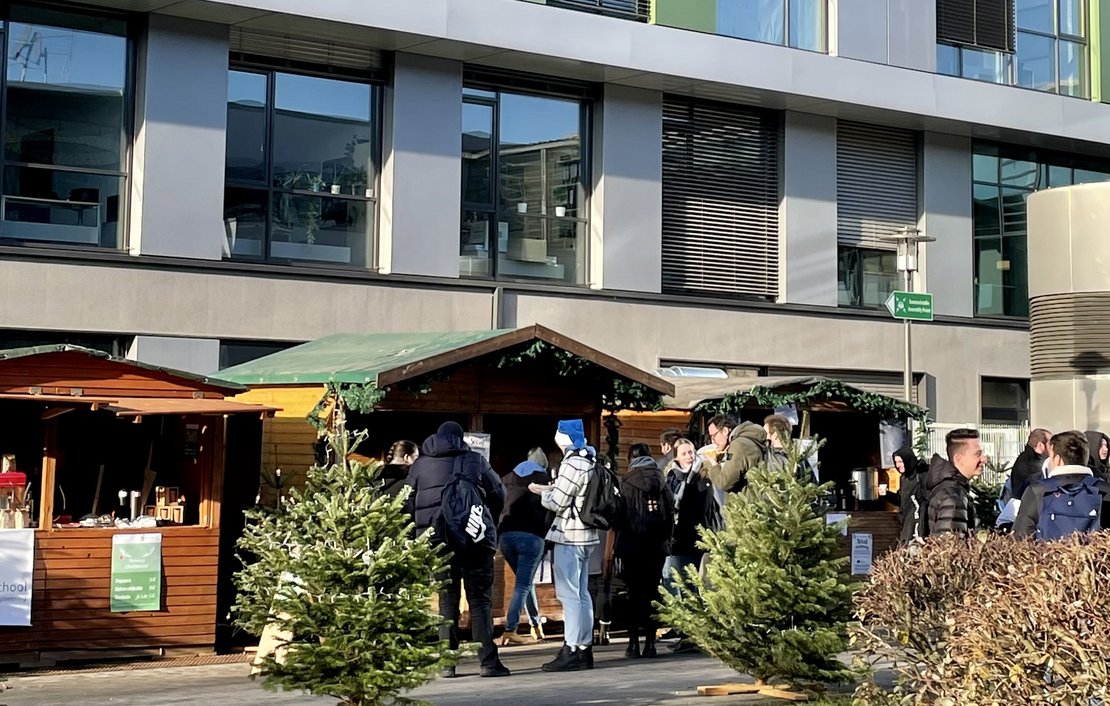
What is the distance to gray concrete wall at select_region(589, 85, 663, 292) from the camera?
23.0m

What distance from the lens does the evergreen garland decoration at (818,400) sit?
58.4 ft

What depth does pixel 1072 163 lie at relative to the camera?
2903cm

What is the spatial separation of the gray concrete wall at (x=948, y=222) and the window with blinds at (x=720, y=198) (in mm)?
3199

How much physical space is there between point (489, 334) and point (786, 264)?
35.4ft

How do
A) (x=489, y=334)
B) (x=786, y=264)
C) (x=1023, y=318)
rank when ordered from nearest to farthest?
(x=489, y=334), (x=786, y=264), (x=1023, y=318)

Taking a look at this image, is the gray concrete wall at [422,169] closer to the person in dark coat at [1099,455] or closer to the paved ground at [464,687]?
the paved ground at [464,687]

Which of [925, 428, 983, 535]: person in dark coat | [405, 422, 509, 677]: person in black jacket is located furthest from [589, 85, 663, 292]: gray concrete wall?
[925, 428, 983, 535]: person in dark coat

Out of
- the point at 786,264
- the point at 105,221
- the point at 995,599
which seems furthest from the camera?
the point at 786,264

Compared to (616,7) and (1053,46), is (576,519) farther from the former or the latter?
(1053,46)

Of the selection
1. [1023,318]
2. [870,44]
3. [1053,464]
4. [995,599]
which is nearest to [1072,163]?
[1023,318]

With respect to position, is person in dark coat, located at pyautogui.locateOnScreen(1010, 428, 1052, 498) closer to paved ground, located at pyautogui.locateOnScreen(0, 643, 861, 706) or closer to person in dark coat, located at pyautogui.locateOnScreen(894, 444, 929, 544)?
person in dark coat, located at pyautogui.locateOnScreen(894, 444, 929, 544)

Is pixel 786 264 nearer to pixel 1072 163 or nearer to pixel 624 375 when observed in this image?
pixel 1072 163

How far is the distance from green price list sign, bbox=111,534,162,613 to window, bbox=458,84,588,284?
8964mm

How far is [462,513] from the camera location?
12.1m
